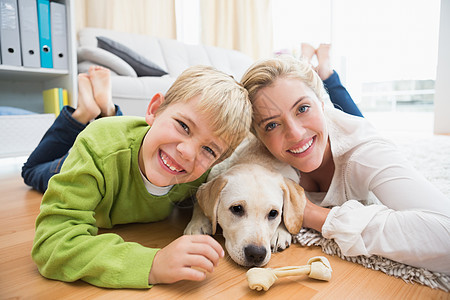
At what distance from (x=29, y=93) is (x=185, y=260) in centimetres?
323

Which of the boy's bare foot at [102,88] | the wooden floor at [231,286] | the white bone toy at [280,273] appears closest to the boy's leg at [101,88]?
the boy's bare foot at [102,88]

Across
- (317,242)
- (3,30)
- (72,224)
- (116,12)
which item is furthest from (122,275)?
(116,12)

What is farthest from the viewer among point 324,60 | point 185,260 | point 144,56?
point 144,56

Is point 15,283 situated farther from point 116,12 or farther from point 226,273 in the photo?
point 116,12

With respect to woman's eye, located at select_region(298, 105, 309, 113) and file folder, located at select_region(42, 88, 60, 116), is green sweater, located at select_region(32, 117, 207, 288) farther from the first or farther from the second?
file folder, located at select_region(42, 88, 60, 116)

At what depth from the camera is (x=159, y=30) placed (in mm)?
4648

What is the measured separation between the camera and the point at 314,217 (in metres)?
1.10

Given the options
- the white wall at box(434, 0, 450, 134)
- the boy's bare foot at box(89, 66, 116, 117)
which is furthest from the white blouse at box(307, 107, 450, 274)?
the white wall at box(434, 0, 450, 134)

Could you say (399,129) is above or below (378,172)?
below

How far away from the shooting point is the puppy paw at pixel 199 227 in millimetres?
1094

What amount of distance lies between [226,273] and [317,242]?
1.25ft

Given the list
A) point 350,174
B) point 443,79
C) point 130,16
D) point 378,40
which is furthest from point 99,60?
point 443,79

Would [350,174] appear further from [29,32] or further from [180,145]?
[29,32]

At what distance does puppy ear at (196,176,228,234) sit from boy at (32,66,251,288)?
101mm
